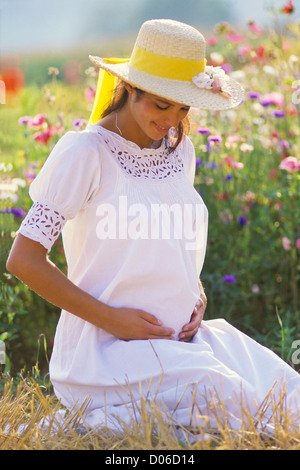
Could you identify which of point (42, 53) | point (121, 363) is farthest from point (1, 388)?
point (42, 53)

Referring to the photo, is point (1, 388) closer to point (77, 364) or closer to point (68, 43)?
point (77, 364)

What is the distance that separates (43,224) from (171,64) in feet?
1.83

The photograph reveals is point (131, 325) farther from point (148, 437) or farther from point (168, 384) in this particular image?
point (148, 437)

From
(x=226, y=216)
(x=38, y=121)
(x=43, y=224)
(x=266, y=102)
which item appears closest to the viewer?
(x=43, y=224)

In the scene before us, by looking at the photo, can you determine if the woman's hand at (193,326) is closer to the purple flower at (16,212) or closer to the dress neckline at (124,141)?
the dress neckline at (124,141)

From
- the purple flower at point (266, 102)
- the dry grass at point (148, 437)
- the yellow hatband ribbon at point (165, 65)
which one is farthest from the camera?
the purple flower at point (266, 102)

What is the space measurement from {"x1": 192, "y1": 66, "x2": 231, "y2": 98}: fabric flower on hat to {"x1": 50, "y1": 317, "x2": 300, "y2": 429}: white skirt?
71 cm

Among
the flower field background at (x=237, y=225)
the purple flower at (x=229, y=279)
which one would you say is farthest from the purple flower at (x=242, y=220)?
the purple flower at (x=229, y=279)

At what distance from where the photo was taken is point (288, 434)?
1.86 metres

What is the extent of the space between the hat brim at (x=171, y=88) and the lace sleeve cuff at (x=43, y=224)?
401 millimetres

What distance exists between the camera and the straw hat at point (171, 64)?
78.7 inches

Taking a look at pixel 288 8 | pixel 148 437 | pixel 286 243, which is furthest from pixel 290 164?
pixel 148 437

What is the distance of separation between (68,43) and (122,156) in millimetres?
22601

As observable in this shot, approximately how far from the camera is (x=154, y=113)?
6.57ft
